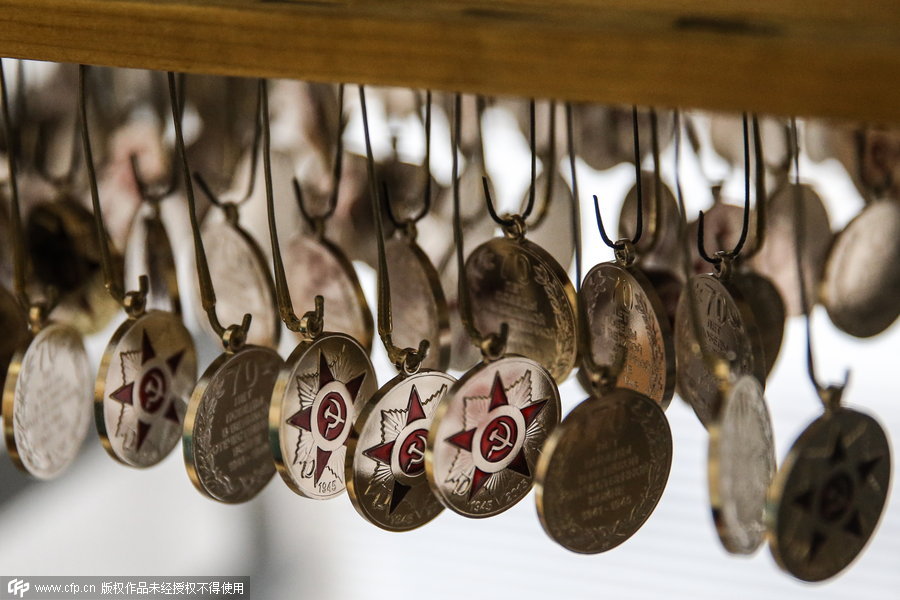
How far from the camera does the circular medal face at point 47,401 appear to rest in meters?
0.69

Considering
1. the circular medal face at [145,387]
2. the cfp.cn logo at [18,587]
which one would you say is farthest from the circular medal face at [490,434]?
the cfp.cn logo at [18,587]

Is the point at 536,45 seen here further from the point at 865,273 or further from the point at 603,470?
the point at 865,273

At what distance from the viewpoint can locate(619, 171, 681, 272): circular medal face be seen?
78 centimetres

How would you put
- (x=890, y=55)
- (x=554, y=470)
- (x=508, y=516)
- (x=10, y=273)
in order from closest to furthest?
(x=890, y=55)
(x=554, y=470)
(x=10, y=273)
(x=508, y=516)

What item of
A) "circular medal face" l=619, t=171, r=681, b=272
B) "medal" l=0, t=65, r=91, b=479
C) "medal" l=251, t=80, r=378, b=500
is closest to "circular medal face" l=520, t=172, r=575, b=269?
"circular medal face" l=619, t=171, r=681, b=272

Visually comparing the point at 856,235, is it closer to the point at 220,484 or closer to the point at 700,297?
the point at 700,297

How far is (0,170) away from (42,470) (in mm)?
367

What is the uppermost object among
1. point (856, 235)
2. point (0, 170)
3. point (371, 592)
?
point (0, 170)

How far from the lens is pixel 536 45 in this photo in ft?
1.44

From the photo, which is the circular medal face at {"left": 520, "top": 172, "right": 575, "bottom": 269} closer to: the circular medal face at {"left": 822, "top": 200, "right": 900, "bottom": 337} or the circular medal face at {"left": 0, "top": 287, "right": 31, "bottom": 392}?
the circular medal face at {"left": 822, "top": 200, "right": 900, "bottom": 337}

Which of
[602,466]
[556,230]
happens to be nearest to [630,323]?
[602,466]

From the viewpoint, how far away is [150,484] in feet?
5.21

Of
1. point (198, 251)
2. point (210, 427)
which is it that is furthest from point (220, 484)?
point (198, 251)

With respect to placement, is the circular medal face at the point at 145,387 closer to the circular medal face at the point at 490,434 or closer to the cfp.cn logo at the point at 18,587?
the circular medal face at the point at 490,434
